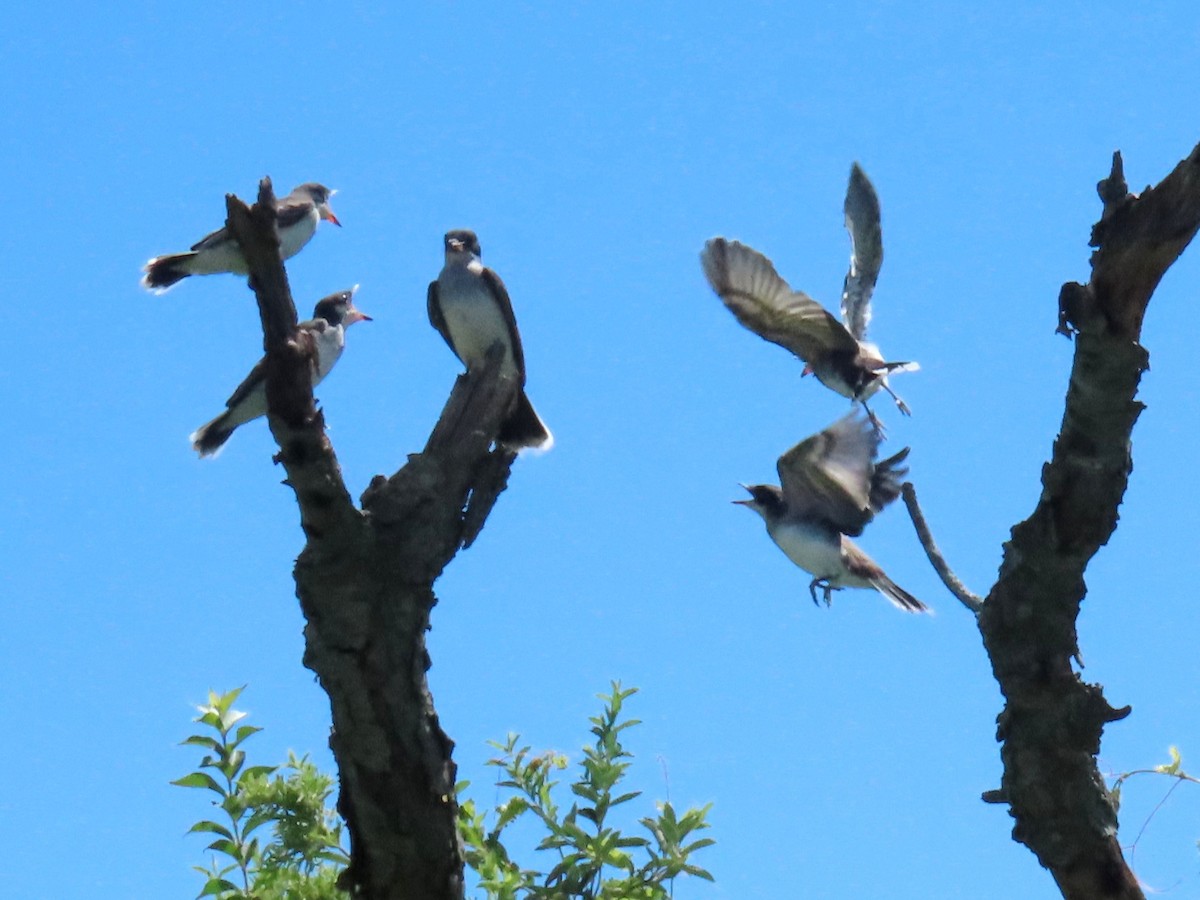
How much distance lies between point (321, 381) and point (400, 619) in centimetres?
454

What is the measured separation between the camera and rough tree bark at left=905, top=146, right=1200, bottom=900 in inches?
161

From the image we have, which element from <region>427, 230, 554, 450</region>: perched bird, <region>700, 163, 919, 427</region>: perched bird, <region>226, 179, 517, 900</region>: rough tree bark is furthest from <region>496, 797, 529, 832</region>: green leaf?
<region>700, 163, 919, 427</region>: perched bird

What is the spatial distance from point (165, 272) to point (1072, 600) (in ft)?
19.5

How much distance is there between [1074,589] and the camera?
4.26 m

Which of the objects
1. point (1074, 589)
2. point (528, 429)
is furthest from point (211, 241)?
point (1074, 589)

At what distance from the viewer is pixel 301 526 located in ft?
15.0

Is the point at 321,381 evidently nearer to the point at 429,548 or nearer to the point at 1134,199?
the point at 429,548

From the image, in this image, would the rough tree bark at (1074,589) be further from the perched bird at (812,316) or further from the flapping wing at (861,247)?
the flapping wing at (861,247)

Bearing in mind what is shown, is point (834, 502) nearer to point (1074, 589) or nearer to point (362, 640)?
point (1074, 589)

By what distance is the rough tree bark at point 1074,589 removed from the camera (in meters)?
4.10

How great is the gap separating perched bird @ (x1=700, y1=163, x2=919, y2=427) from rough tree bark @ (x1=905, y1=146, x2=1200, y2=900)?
3.99m

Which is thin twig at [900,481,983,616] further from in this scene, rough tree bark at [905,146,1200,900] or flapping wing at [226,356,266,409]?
flapping wing at [226,356,266,409]

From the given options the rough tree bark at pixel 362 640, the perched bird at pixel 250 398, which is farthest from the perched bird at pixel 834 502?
the rough tree bark at pixel 362 640

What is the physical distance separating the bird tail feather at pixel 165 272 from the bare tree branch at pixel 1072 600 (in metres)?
5.64
